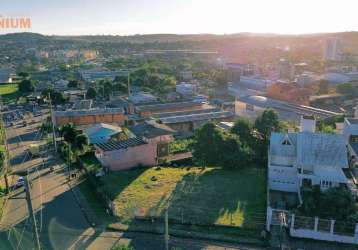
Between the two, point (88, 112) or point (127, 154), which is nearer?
point (127, 154)

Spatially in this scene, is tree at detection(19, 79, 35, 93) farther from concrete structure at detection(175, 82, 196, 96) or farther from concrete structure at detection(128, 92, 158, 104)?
concrete structure at detection(175, 82, 196, 96)

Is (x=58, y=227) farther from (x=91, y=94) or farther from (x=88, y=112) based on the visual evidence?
(x=91, y=94)

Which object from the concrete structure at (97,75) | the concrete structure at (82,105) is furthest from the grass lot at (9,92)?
the concrete structure at (82,105)

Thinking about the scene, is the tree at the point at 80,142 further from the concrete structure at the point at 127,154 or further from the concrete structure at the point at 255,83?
the concrete structure at the point at 255,83

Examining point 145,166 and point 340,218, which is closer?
point 340,218

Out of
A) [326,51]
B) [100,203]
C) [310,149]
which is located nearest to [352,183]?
[310,149]

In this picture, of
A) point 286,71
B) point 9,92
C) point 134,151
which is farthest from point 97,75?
point 134,151

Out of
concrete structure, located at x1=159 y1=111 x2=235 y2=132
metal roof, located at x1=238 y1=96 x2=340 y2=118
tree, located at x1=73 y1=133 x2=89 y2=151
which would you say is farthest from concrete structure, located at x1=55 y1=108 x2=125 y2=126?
metal roof, located at x1=238 y1=96 x2=340 y2=118

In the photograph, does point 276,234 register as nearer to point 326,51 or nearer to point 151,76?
point 151,76
